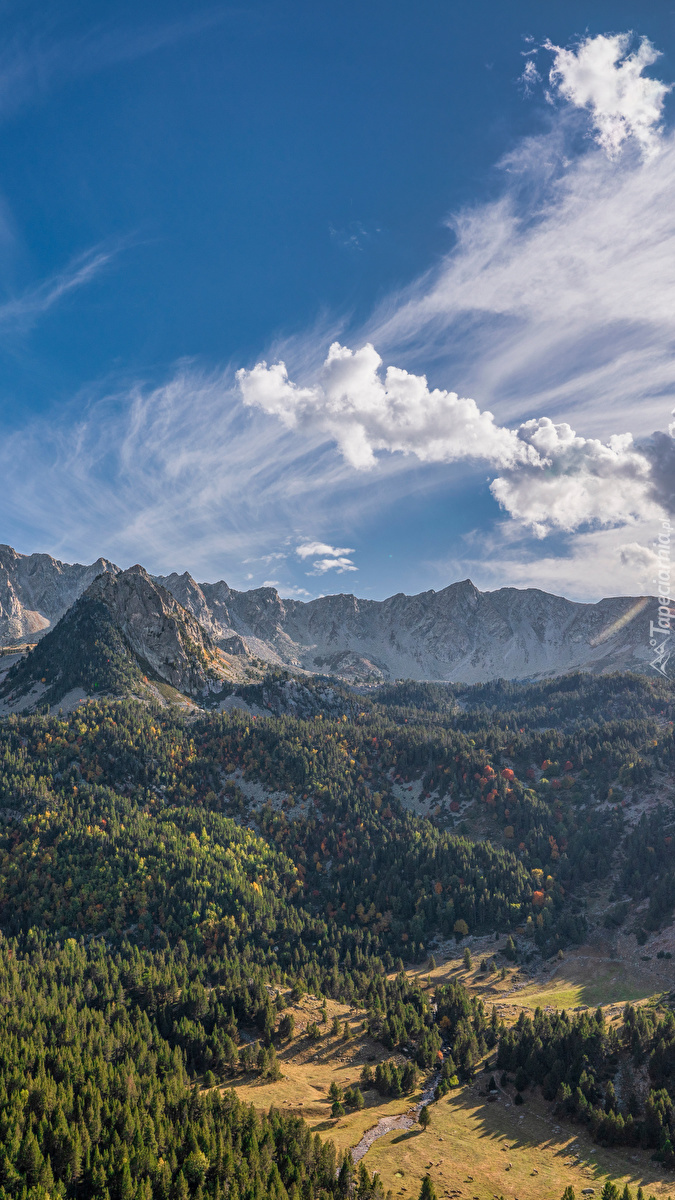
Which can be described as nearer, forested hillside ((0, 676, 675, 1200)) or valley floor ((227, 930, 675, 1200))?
forested hillside ((0, 676, 675, 1200))

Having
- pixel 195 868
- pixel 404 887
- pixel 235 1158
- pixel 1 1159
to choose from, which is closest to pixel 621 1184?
pixel 235 1158

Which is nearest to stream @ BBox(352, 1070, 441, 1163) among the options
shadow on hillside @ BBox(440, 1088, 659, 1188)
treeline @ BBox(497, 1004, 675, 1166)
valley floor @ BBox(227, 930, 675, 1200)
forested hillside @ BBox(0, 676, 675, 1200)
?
valley floor @ BBox(227, 930, 675, 1200)

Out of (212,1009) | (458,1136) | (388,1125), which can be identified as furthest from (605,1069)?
(212,1009)

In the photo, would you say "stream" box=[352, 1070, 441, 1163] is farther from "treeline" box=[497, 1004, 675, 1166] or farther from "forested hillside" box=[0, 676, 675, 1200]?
"treeline" box=[497, 1004, 675, 1166]

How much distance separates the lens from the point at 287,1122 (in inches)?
3049

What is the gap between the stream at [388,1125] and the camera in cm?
7882

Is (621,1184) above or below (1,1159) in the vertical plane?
below

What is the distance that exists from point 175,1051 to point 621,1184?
64572 mm

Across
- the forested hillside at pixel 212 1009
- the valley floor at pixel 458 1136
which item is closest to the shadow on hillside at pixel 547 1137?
the valley floor at pixel 458 1136

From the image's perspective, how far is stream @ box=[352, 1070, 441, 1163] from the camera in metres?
78.8

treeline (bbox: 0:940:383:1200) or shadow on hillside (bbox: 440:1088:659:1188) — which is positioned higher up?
treeline (bbox: 0:940:383:1200)

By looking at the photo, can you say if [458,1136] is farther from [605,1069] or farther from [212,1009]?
[212,1009]

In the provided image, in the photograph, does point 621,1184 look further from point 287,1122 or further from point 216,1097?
point 216,1097

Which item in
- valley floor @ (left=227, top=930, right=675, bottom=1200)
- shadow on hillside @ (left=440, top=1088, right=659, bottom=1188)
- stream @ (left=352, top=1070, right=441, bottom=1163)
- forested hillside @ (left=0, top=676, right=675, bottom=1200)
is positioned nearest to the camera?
forested hillside @ (left=0, top=676, right=675, bottom=1200)
